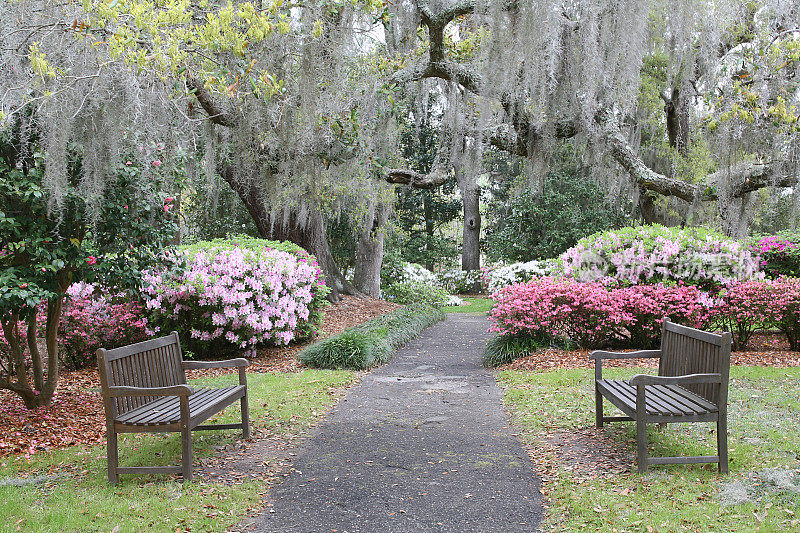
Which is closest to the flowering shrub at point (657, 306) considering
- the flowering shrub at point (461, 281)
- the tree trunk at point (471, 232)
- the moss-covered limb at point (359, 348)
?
the moss-covered limb at point (359, 348)

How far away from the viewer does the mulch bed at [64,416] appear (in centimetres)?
438

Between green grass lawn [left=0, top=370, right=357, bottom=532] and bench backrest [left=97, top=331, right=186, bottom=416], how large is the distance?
417 mm

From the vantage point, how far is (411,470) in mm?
3830

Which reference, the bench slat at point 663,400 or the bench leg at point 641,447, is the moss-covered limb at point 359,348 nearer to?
the bench slat at point 663,400

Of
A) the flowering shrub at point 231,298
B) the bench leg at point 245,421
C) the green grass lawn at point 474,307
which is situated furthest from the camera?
the green grass lawn at point 474,307

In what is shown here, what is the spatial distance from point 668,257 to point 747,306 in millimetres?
1090

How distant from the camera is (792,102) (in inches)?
365

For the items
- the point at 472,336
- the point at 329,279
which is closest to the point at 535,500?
the point at 472,336

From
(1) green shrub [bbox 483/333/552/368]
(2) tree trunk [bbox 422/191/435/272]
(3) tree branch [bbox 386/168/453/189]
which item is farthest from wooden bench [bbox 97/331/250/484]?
(2) tree trunk [bbox 422/191/435/272]

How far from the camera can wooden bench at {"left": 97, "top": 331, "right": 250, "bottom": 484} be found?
3.57 metres

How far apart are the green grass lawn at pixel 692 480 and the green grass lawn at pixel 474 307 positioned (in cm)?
1011

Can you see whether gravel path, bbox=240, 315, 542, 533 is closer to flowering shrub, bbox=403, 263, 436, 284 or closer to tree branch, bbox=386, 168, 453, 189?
tree branch, bbox=386, 168, 453, 189

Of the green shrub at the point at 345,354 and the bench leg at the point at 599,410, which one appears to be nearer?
the bench leg at the point at 599,410

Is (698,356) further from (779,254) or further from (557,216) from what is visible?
(557,216)
